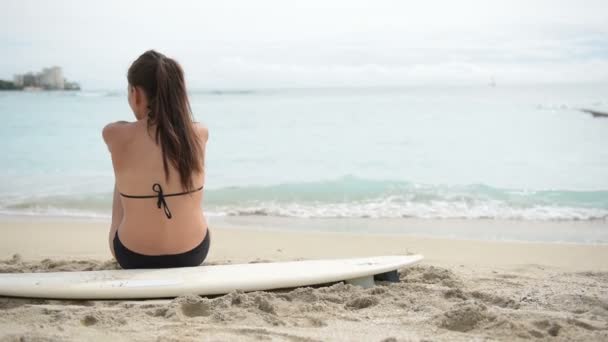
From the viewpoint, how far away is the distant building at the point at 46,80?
2545 cm

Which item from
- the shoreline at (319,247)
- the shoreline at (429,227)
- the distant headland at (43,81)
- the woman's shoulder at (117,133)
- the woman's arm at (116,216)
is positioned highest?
the distant headland at (43,81)

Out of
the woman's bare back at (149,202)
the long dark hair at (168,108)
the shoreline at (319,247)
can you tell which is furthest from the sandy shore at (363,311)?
the long dark hair at (168,108)

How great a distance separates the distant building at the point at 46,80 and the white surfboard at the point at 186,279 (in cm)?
2490

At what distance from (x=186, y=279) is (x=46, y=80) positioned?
26.2 m

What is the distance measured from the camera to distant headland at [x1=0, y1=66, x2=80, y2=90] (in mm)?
25016

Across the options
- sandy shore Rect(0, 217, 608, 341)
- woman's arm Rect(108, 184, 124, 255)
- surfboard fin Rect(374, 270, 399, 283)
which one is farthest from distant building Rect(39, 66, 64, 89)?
surfboard fin Rect(374, 270, 399, 283)

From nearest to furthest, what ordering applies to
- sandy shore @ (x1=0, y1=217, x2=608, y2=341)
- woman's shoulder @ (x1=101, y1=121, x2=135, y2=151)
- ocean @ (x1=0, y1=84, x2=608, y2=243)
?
sandy shore @ (x1=0, y1=217, x2=608, y2=341)
woman's shoulder @ (x1=101, y1=121, x2=135, y2=151)
ocean @ (x1=0, y1=84, x2=608, y2=243)

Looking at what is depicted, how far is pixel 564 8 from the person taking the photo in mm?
14609

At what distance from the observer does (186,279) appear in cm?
273

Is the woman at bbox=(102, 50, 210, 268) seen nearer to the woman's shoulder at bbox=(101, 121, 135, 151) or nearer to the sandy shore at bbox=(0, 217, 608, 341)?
the woman's shoulder at bbox=(101, 121, 135, 151)

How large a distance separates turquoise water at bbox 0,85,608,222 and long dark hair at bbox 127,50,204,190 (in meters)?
3.29

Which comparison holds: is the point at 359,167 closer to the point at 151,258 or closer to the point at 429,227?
the point at 429,227

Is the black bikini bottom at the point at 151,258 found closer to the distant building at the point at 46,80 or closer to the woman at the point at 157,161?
the woman at the point at 157,161

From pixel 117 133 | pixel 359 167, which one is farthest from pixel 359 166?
pixel 117 133
